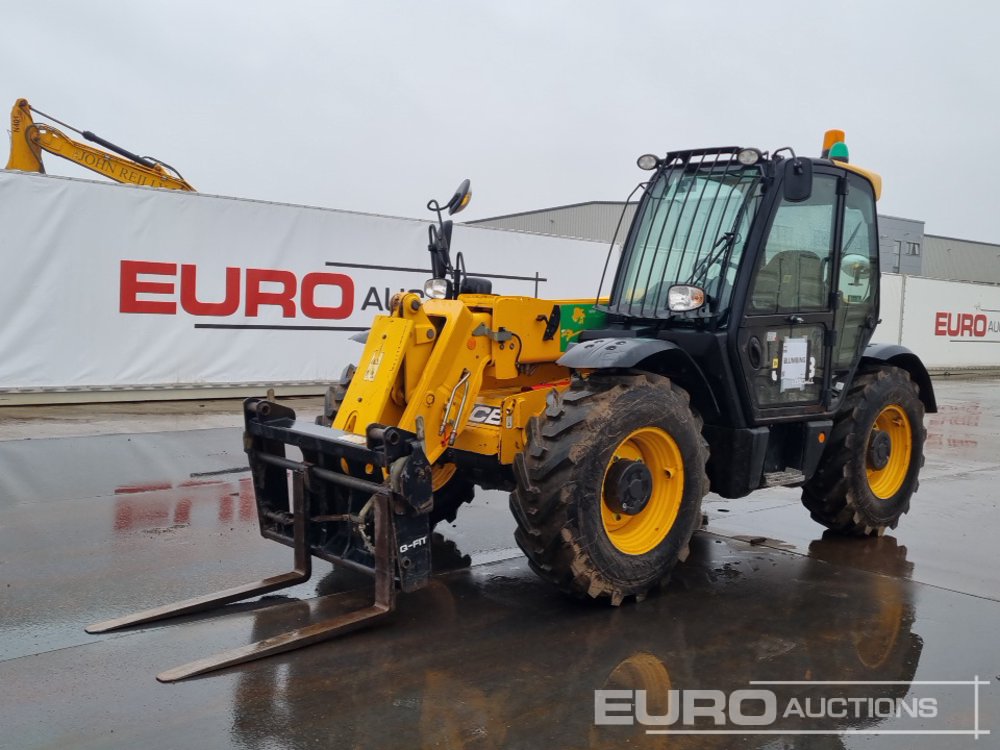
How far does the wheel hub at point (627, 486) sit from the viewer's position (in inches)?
193

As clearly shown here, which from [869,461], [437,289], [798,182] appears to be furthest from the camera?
[869,461]

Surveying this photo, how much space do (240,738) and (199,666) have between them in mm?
647

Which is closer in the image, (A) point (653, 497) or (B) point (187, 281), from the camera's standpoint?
(A) point (653, 497)

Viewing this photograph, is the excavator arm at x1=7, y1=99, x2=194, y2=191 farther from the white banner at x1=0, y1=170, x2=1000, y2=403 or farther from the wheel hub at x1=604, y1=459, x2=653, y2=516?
the wheel hub at x1=604, y1=459, x2=653, y2=516

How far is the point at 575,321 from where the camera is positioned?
19.5 ft

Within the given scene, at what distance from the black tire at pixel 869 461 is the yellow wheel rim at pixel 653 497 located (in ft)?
5.51

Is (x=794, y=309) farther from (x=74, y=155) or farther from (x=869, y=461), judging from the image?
(x=74, y=155)

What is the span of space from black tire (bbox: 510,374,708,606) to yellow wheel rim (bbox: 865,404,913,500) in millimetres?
2370

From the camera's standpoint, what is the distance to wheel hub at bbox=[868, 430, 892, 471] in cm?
653

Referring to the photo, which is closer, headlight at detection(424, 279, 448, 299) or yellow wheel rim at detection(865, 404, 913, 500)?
headlight at detection(424, 279, 448, 299)

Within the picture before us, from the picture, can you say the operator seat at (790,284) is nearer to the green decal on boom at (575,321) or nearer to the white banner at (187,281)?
the green decal on boom at (575,321)

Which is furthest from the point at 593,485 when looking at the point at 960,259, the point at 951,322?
the point at 960,259

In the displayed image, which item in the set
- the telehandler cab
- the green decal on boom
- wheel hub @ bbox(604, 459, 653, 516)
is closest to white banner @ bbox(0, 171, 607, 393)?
the telehandler cab

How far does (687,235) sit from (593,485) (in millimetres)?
1982
